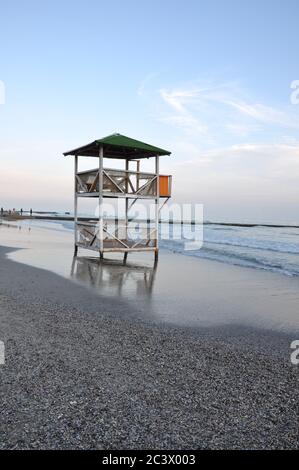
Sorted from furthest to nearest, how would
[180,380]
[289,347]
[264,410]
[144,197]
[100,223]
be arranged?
[144,197], [100,223], [289,347], [180,380], [264,410]

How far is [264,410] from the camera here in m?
3.94

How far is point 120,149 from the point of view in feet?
60.4

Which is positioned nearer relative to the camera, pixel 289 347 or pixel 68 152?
pixel 289 347

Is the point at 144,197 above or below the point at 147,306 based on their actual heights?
above

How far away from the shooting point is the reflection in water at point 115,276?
10.7m

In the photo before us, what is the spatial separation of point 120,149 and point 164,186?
2968 millimetres

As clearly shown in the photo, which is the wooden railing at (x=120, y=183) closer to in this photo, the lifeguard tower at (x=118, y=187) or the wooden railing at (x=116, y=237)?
the lifeguard tower at (x=118, y=187)

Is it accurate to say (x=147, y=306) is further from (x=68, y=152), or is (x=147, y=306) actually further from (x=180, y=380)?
(x=68, y=152)

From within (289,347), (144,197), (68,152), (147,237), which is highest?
(68,152)

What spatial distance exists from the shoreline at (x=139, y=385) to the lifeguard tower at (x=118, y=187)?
10218 mm

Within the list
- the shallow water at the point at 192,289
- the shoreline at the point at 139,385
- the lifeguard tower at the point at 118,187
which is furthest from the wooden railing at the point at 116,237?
the shoreline at the point at 139,385

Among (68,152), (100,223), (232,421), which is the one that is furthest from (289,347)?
(68,152)

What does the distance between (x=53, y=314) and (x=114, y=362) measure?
2856 mm
